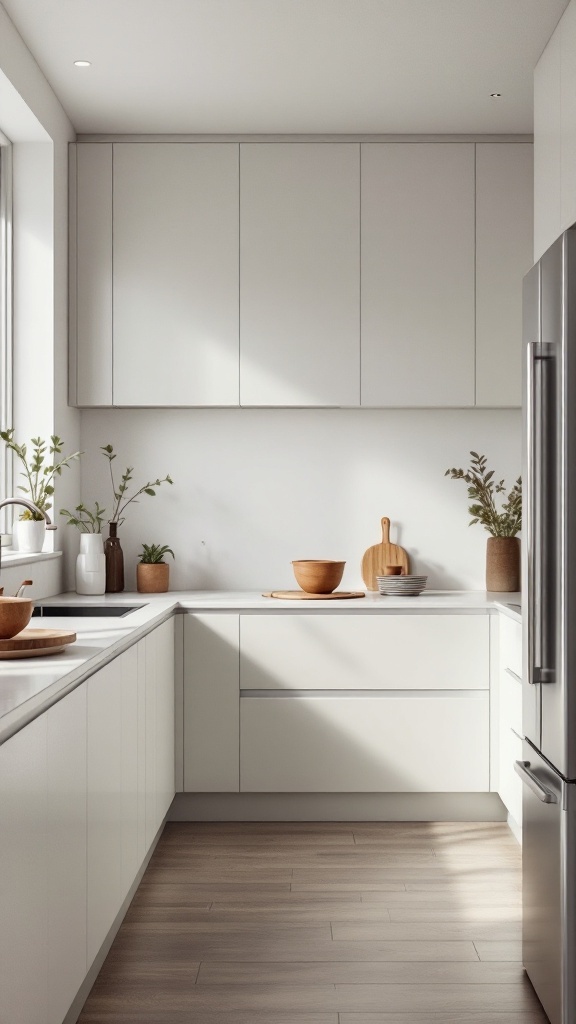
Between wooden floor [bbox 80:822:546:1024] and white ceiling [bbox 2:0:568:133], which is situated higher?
white ceiling [bbox 2:0:568:133]

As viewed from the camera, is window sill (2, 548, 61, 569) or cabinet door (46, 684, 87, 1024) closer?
cabinet door (46, 684, 87, 1024)

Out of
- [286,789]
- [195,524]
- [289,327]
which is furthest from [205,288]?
[286,789]

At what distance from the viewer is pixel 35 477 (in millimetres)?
3730

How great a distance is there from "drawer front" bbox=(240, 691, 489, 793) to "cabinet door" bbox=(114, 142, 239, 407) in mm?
1318

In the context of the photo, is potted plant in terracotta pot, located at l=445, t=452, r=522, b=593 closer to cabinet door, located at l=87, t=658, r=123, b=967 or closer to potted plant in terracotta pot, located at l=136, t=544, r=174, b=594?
potted plant in terracotta pot, located at l=136, t=544, r=174, b=594

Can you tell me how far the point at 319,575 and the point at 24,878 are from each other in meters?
2.41

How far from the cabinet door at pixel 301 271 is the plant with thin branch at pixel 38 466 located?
0.84m

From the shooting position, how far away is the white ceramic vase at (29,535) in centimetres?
357

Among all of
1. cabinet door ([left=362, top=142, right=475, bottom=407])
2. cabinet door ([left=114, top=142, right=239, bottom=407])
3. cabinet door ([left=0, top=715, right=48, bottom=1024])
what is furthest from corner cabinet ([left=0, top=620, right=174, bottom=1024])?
cabinet door ([left=362, top=142, right=475, bottom=407])

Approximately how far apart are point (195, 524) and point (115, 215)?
1356 millimetres

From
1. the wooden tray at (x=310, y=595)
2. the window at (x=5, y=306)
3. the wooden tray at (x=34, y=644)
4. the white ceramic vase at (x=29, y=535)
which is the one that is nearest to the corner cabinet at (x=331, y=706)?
the wooden tray at (x=310, y=595)

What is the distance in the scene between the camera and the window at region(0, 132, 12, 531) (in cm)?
376

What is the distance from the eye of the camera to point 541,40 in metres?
3.27

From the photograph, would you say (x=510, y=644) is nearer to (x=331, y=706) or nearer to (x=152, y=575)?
(x=331, y=706)
